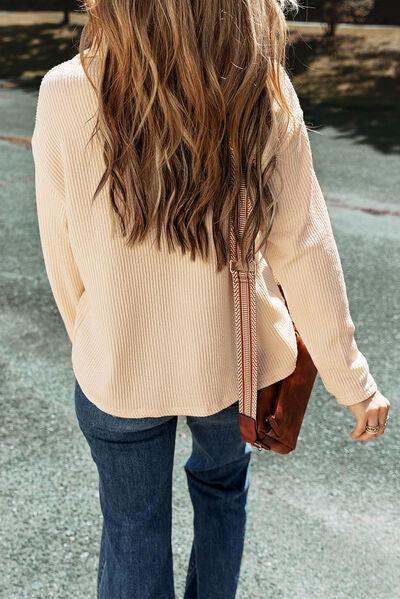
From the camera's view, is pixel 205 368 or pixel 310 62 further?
pixel 310 62

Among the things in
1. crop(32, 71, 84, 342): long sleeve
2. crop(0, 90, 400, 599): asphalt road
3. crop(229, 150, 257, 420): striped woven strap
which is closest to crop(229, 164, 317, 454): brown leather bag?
crop(229, 150, 257, 420): striped woven strap

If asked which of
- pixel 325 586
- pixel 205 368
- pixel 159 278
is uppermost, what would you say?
pixel 159 278

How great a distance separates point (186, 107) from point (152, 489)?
2.63ft

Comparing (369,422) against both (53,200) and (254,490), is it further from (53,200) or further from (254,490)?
(254,490)

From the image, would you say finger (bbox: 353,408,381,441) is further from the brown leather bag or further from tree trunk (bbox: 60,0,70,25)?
tree trunk (bbox: 60,0,70,25)

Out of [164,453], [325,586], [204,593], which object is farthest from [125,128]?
[325,586]

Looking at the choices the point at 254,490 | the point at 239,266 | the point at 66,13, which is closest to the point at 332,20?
the point at 66,13

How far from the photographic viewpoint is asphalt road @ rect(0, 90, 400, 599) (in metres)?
2.43

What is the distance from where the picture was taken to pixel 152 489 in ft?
5.52

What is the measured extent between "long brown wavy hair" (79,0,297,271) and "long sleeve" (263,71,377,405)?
5cm

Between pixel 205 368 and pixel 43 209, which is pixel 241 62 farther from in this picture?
pixel 205 368

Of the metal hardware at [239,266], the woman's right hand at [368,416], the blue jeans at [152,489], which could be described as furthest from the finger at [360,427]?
the metal hardware at [239,266]

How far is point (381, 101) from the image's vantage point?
924cm

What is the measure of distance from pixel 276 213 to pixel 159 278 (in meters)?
0.25
